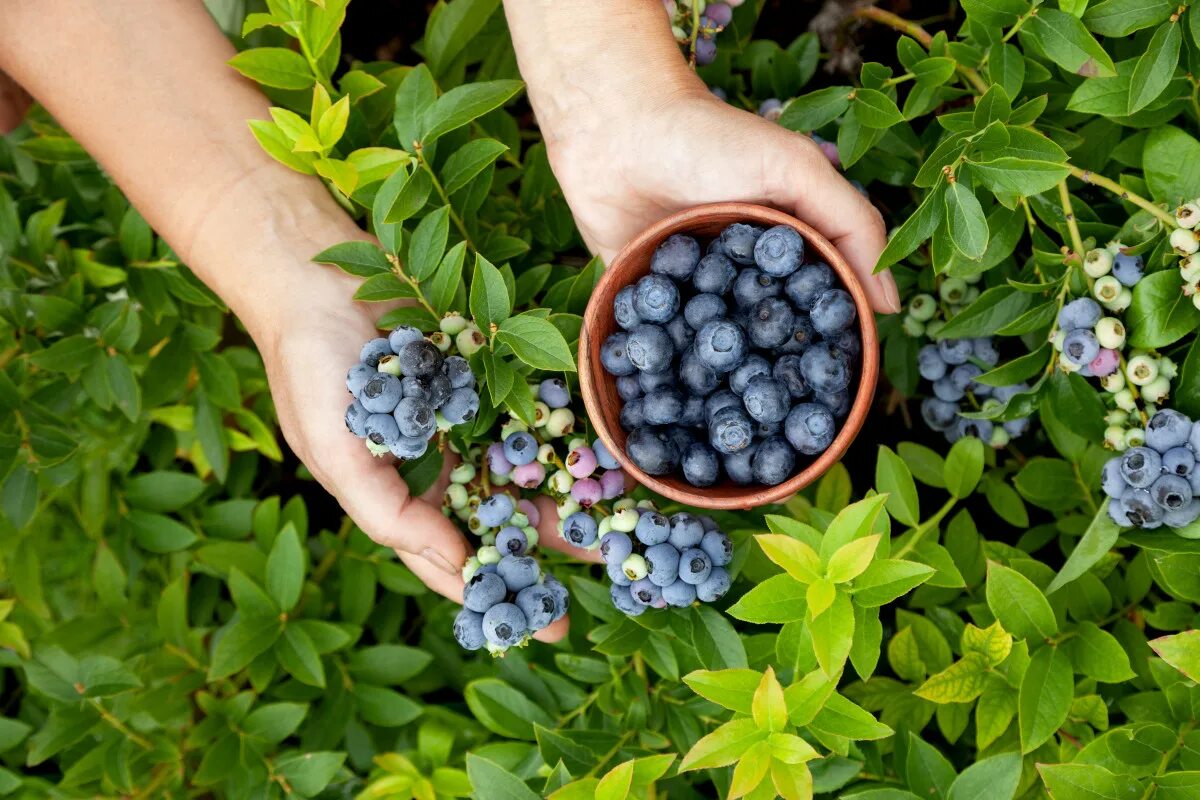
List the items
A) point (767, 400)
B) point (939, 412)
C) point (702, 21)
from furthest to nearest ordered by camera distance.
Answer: point (939, 412) → point (702, 21) → point (767, 400)

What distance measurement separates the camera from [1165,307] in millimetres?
1182

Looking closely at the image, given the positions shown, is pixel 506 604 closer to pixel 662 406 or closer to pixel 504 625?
pixel 504 625

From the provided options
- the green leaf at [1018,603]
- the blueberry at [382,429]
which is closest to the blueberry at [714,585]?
the green leaf at [1018,603]

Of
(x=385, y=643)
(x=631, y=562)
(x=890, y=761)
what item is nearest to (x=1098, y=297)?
(x=631, y=562)

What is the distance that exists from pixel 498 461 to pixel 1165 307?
90 cm

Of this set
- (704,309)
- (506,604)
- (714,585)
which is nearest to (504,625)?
(506,604)

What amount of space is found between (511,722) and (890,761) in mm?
640

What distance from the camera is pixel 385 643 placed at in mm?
1858

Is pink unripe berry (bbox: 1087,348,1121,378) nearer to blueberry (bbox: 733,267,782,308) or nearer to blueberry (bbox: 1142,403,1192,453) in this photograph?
blueberry (bbox: 1142,403,1192,453)

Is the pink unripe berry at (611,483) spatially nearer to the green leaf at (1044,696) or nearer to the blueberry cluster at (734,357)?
the blueberry cluster at (734,357)

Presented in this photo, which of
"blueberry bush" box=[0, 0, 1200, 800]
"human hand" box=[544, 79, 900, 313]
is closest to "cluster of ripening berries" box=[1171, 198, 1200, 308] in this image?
"blueberry bush" box=[0, 0, 1200, 800]

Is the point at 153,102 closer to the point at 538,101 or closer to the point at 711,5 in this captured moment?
the point at 538,101

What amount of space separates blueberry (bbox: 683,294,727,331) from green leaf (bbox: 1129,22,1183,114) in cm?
56

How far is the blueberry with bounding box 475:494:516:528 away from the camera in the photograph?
4.30ft
